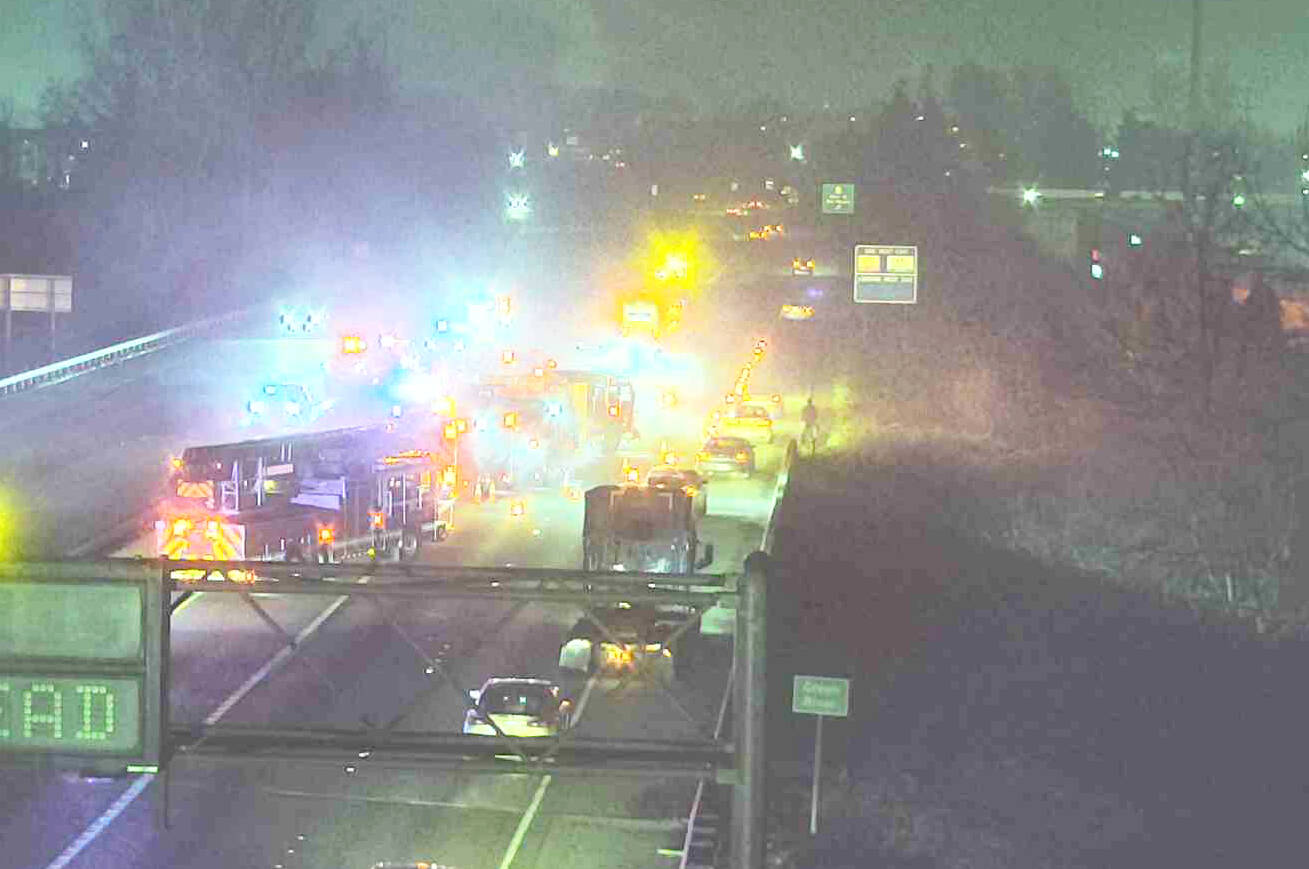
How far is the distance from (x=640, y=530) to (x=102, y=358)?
29315mm

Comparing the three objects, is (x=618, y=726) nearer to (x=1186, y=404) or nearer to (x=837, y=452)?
(x=1186, y=404)

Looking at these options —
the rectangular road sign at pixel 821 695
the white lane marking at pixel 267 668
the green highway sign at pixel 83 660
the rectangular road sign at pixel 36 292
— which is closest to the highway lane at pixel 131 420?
the rectangular road sign at pixel 36 292

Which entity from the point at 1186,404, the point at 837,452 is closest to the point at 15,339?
the point at 837,452

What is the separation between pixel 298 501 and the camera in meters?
30.0

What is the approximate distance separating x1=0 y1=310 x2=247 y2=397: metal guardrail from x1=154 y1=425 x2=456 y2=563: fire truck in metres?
17.0

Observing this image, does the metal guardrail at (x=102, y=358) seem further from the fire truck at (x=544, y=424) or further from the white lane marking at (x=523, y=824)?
the white lane marking at (x=523, y=824)

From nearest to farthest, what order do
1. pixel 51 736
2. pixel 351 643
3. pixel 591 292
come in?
pixel 51 736 → pixel 351 643 → pixel 591 292

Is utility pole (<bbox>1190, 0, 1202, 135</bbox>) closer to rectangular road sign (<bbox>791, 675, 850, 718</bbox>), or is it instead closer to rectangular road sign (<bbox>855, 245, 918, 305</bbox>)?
rectangular road sign (<bbox>855, 245, 918, 305</bbox>)

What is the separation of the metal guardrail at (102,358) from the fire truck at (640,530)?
2301cm

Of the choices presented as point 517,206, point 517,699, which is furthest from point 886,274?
point 517,699

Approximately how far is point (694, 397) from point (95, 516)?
107ft

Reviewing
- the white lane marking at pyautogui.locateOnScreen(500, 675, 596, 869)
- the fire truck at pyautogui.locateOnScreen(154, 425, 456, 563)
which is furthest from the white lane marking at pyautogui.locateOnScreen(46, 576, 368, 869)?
the fire truck at pyautogui.locateOnScreen(154, 425, 456, 563)

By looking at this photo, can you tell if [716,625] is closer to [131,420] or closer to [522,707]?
[522,707]

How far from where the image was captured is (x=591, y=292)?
85250 mm
